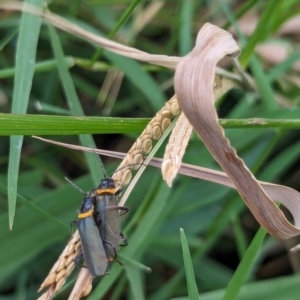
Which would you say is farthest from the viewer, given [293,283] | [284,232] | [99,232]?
[293,283]

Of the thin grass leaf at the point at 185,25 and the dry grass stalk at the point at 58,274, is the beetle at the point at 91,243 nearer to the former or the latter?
the dry grass stalk at the point at 58,274

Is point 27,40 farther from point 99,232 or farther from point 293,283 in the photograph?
point 293,283

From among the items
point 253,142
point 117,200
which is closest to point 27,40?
point 117,200

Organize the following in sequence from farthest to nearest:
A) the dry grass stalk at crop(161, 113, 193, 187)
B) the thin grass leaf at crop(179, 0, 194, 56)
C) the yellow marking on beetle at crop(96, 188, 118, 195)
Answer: the thin grass leaf at crop(179, 0, 194, 56) → the yellow marking on beetle at crop(96, 188, 118, 195) → the dry grass stalk at crop(161, 113, 193, 187)

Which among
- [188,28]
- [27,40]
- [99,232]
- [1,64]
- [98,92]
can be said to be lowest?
[99,232]

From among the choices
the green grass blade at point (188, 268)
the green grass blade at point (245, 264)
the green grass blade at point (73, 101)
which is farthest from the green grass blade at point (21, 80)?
the green grass blade at point (245, 264)

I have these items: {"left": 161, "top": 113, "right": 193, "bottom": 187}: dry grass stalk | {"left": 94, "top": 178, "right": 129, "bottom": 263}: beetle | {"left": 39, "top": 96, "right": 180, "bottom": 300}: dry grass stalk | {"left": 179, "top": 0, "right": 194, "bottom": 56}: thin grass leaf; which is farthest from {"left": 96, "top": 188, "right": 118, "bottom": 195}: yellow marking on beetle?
{"left": 179, "top": 0, "right": 194, "bottom": 56}: thin grass leaf

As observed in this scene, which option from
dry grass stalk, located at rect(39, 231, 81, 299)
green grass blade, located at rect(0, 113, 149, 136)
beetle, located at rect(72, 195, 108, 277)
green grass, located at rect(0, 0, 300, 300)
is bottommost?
dry grass stalk, located at rect(39, 231, 81, 299)

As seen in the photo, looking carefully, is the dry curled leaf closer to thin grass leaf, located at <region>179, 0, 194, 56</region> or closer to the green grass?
the green grass

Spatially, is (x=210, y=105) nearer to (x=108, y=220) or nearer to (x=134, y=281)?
(x=108, y=220)
